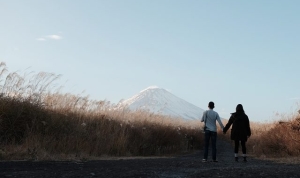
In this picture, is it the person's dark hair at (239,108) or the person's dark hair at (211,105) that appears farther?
the person's dark hair at (239,108)

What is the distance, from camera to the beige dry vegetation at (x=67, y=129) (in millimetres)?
12625

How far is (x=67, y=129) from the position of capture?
14281mm

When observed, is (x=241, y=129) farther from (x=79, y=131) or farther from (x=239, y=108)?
(x=79, y=131)

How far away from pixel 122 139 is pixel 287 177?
9015 mm

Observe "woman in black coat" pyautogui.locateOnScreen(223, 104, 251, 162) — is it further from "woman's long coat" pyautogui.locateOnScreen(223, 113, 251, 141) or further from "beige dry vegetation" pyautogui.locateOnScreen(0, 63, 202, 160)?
"beige dry vegetation" pyautogui.locateOnScreen(0, 63, 202, 160)

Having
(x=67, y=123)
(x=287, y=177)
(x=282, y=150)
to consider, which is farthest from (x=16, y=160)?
(x=282, y=150)

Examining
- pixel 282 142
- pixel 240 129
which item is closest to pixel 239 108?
pixel 240 129

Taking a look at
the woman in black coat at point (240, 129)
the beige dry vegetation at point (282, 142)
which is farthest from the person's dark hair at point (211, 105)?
the beige dry vegetation at point (282, 142)

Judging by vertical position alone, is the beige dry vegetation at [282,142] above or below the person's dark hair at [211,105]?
below

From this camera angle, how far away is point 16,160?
1069 cm

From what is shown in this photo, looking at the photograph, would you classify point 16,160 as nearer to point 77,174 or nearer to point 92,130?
point 77,174

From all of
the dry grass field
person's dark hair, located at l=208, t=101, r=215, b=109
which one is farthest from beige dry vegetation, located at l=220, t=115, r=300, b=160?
person's dark hair, located at l=208, t=101, r=215, b=109

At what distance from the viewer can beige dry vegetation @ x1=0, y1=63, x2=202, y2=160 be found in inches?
497

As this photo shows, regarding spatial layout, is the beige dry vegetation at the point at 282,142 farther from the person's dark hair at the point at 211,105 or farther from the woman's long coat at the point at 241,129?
the person's dark hair at the point at 211,105
